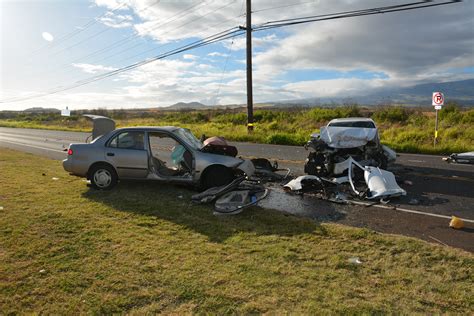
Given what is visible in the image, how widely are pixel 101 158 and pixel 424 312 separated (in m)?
6.79

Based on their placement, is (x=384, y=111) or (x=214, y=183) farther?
(x=384, y=111)

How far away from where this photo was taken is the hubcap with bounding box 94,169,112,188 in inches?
314

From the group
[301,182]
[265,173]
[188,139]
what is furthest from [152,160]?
[301,182]

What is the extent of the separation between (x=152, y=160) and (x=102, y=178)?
3.98 ft

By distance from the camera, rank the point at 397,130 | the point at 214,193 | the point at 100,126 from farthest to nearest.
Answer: the point at 397,130
the point at 100,126
the point at 214,193

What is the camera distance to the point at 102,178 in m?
7.99

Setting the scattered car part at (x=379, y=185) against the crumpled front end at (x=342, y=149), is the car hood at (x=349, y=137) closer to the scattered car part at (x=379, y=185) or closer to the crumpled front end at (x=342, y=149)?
the crumpled front end at (x=342, y=149)

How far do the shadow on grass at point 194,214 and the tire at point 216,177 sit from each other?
1.40 ft

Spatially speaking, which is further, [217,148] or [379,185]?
[217,148]

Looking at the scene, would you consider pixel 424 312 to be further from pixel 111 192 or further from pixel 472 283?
pixel 111 192

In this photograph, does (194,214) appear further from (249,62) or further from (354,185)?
(249,62)

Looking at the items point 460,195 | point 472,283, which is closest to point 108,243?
point 472,283

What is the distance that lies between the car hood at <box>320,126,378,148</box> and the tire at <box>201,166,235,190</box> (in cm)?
331

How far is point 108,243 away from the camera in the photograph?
4852 mm
